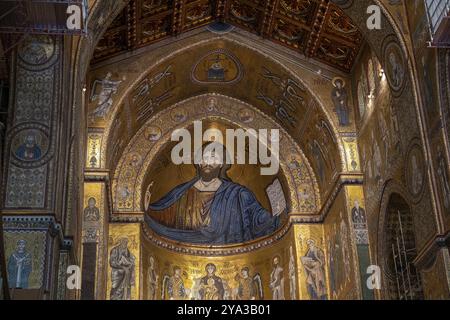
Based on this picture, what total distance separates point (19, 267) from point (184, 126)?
10.4m

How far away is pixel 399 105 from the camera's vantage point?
14531 mm

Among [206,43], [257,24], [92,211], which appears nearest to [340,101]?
[257,24]

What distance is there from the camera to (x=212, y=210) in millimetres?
22250

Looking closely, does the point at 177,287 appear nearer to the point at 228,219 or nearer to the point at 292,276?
the point at 228,219

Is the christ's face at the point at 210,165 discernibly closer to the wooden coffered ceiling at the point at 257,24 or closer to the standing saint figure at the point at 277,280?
the standing saint figure at the point at 277,280

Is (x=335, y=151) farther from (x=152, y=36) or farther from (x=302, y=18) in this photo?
(x=152, y=36)

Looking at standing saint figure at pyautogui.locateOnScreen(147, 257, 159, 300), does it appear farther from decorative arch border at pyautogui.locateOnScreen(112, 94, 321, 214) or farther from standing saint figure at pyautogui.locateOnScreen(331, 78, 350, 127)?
standing saint figure at pyautogui.locateOnScreen(331, 78, 350, 127)

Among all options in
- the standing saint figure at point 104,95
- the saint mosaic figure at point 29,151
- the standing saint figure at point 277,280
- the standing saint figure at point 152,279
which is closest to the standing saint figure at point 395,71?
the standing saint figure at point 104,95

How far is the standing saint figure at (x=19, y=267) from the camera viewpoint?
10375 mm

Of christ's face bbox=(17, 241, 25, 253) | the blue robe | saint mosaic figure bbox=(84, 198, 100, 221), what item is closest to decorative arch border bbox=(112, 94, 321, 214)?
the blue robe

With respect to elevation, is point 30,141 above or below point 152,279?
above

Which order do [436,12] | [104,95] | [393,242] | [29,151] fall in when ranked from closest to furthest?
[29,151], [436,12], [393,242], [104,95]

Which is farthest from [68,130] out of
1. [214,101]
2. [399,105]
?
[214,101]

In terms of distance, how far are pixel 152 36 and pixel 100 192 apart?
419 cm
